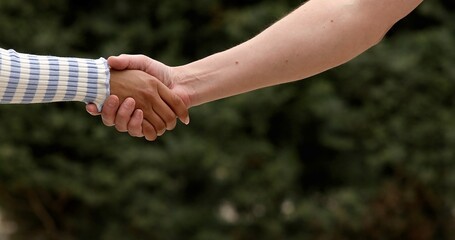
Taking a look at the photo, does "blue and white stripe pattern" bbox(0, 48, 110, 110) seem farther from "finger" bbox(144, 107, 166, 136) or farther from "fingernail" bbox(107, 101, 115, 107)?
"finger" bbox(144, 107, 166, 136)

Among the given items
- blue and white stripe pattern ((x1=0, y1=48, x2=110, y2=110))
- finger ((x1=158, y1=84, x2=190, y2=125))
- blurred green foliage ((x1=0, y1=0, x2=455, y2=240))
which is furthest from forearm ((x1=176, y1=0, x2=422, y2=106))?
blurred green foliage ((x1=0, y1=0, x2=455, y2=240))

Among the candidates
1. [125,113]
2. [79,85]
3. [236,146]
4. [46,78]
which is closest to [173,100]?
[125,113]

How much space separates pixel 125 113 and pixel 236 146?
2.04m

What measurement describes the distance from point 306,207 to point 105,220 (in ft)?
3.34

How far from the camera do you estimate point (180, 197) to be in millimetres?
6312

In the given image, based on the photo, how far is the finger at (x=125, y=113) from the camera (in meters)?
4.21

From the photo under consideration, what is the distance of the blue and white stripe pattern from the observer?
3.95 m

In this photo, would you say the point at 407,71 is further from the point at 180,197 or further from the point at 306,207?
the point at 180,197

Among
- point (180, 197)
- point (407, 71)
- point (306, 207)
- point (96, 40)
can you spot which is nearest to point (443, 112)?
point (407, 71)

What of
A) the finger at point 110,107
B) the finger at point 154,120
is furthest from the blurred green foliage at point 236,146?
the finger at point 110,107

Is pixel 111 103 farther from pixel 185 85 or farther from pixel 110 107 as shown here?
pixel 185 85

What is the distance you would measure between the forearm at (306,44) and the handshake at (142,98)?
0.50 feet

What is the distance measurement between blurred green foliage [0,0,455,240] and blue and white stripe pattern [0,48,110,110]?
1996 millimetres

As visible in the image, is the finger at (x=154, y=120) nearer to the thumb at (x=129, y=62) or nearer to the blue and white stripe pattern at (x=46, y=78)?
the thumb at (x=129, y=62)
